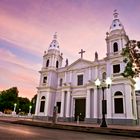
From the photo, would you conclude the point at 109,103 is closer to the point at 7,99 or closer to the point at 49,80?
the point at 49,80

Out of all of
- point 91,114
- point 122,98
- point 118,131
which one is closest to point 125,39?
point 122,98

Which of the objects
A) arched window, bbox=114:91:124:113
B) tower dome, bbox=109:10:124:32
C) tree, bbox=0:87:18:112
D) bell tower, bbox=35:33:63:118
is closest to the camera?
arched window, bbox=114:91:124:113

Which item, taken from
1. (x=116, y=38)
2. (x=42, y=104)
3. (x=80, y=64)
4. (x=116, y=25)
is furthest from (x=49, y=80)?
(x=116, y=25)

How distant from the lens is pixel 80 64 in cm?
3209

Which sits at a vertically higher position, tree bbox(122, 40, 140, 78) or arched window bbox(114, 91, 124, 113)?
tree bbox(122, 40, 140, 78)

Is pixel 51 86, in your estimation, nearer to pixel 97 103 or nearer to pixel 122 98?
pixel 97 103

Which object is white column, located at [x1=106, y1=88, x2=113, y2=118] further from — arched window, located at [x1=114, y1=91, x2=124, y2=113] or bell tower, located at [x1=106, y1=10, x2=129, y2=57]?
bell tower, located at [x1=106, y1=10, x2=129, y2=57]

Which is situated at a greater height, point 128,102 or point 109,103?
point 128,102

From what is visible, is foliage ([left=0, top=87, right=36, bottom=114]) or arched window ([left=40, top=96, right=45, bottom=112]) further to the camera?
foliage ([left=0, top=87, right=36, bottom=114])

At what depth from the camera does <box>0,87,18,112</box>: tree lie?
61406 millimetres

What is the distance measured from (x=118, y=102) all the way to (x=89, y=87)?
5743mm

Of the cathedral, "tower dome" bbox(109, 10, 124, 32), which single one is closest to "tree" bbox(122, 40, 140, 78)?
the cathedral

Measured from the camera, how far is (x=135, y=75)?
17.0 meters

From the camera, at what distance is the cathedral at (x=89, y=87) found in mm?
23516
